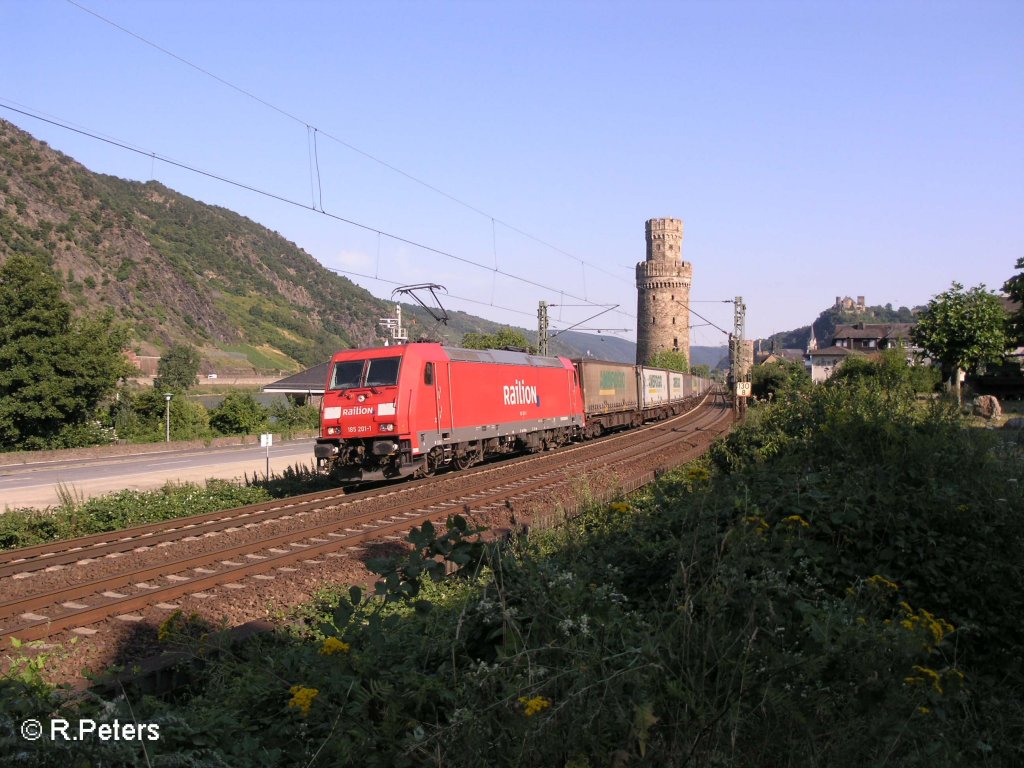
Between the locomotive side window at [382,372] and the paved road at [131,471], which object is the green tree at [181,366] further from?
the locomotive side window at [382,372]

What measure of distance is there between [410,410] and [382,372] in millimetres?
1128

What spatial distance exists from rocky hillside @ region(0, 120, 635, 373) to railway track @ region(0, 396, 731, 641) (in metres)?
46.9

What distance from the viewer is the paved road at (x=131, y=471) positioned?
1838cm

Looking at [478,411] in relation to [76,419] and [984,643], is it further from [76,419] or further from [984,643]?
[76,419]

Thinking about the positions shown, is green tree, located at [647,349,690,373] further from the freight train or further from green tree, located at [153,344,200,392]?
the freight train

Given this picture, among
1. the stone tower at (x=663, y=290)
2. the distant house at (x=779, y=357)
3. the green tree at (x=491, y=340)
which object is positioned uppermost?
the stone tower at (x=663, y=290)

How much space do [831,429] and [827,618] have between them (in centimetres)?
610

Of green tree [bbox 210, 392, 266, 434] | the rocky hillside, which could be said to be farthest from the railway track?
the rocky hillside

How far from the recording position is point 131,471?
23469mm

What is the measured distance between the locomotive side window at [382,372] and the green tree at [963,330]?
1234 inches

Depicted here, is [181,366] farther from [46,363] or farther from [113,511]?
[113,511]

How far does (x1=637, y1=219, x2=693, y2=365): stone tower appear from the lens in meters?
94.2

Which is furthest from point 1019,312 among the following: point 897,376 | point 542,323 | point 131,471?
point 131,471

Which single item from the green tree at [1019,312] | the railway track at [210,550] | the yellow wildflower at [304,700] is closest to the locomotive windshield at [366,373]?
the railway track at [210,550]
